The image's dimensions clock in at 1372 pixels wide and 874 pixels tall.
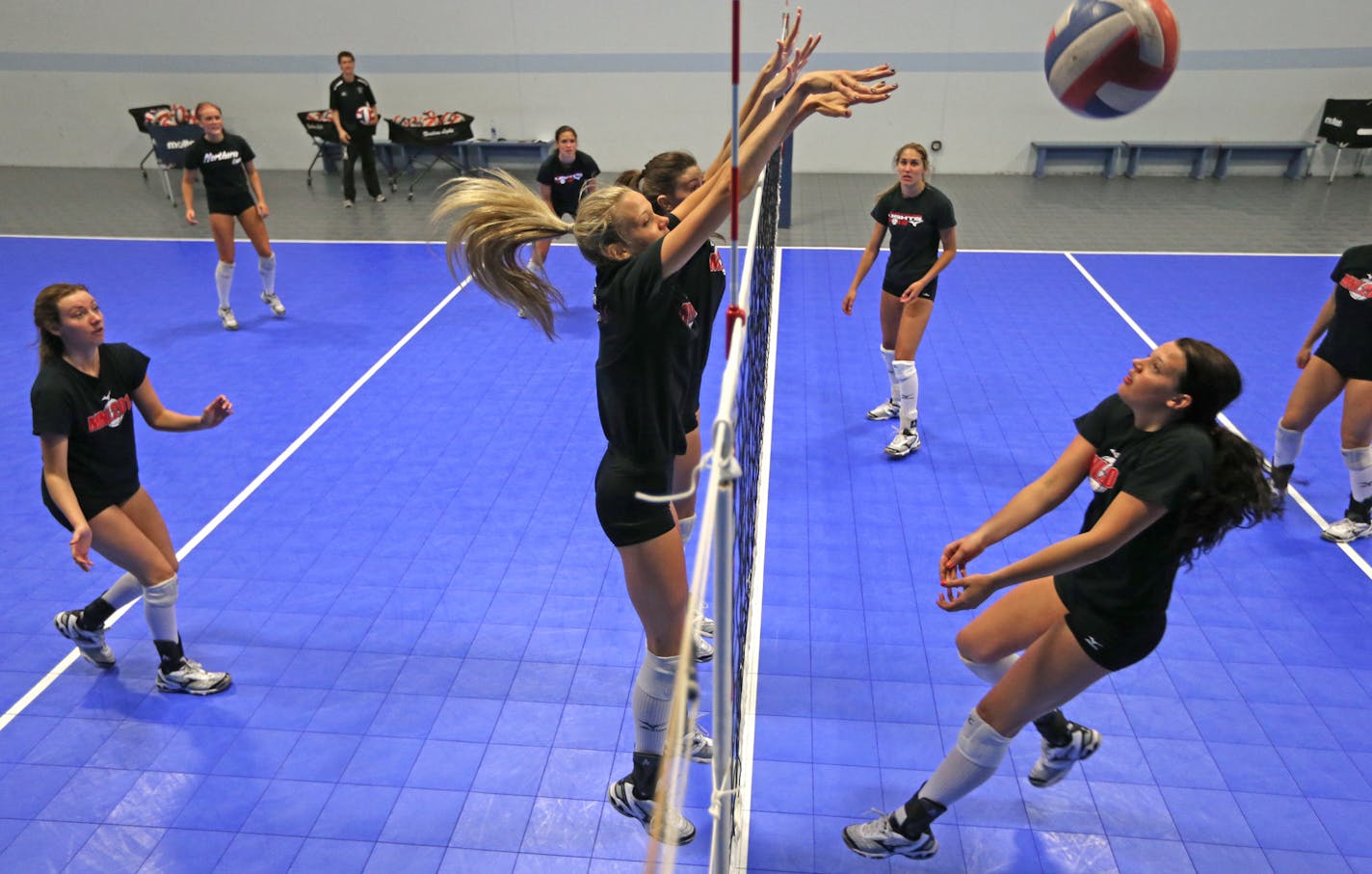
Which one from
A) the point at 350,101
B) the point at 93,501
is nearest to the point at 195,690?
the point at 93,501

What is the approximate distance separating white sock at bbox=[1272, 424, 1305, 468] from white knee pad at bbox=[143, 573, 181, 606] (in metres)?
6.24

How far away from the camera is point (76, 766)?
3.97 m

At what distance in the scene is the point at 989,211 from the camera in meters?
13.1

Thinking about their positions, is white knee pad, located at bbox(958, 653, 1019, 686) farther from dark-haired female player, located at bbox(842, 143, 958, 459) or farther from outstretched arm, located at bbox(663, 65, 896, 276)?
dark-haired female player, located at bbox(842, 143, 958, 459)

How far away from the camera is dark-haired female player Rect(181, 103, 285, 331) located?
830 centimetres

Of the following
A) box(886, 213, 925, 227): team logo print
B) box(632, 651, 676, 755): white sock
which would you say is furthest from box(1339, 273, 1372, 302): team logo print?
box(632, 651, 676, 755): white sock

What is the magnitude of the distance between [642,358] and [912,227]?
3.87 meters

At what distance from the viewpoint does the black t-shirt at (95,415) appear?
3.85 metres

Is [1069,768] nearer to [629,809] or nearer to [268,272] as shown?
[629,809]

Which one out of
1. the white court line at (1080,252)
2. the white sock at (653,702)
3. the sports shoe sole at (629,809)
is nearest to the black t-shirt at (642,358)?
the white sock at (653,702)

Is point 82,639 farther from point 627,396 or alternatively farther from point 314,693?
point 627,396

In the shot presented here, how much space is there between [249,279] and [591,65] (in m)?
7.72

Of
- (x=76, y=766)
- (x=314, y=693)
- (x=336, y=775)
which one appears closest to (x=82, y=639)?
(x=76, y=766)

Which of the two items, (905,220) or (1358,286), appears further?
(905,220)
